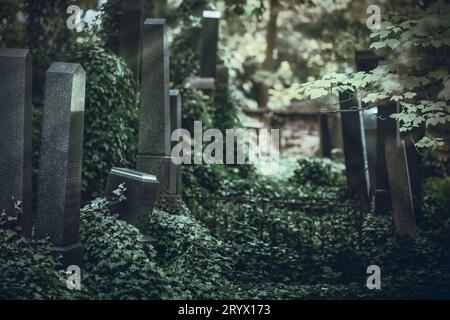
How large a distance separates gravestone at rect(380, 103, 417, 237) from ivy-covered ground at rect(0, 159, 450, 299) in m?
0.24

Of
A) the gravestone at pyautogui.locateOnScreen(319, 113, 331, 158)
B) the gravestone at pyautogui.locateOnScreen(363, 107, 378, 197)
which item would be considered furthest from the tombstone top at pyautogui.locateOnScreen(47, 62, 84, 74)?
the gravestone at pyautogui.locateOnScreen(319, 113, 331, 158)

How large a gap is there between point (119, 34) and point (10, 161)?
4406mm

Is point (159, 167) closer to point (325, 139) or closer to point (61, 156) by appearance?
point (61, 156)

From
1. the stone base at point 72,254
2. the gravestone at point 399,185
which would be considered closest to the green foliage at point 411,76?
the gravestone at point 399,185

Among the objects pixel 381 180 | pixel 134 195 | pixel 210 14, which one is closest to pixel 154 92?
pixel 134 195

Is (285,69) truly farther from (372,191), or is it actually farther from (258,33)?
(372,191)

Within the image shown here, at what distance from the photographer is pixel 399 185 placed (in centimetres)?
904

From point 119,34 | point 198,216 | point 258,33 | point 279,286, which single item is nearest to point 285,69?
point 258,33

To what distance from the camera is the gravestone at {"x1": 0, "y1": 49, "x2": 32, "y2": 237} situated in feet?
23.0

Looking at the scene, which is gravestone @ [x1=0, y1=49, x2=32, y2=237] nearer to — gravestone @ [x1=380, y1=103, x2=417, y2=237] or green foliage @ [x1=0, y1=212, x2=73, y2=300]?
green foliage @ [x1=0, y1=212, x2=73, y2=300]

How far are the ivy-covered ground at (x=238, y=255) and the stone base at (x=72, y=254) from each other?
0.10 meters

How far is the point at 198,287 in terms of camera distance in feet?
23.2

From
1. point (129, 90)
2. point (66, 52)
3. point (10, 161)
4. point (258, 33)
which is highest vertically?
point (258, 33)

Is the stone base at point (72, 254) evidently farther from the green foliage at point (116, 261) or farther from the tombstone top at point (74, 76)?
the tombstone top at point (74, 76)
